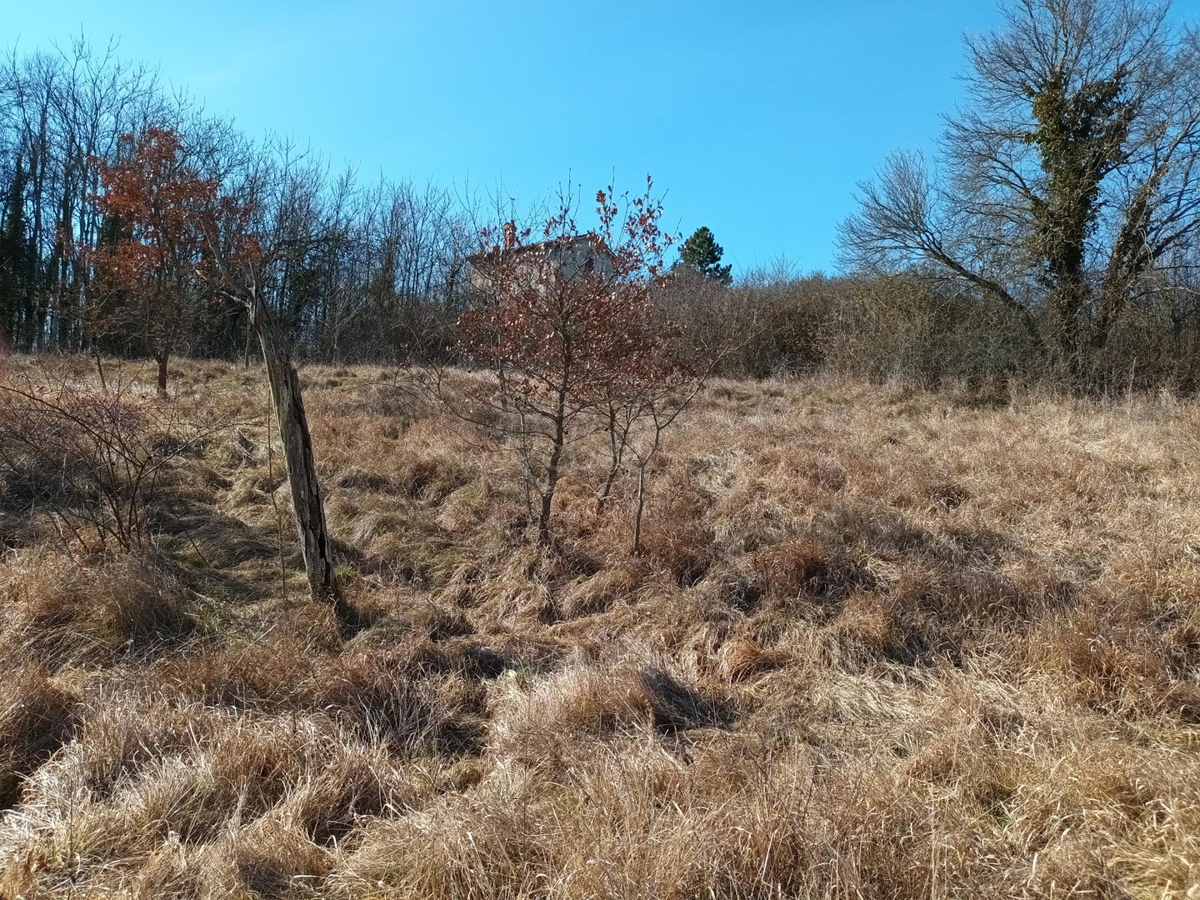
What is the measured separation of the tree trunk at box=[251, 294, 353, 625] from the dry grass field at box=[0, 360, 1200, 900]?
0.22 m

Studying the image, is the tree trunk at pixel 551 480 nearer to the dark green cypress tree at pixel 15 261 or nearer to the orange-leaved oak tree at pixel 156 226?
the orange-leaved oak tree at pixel 156 226

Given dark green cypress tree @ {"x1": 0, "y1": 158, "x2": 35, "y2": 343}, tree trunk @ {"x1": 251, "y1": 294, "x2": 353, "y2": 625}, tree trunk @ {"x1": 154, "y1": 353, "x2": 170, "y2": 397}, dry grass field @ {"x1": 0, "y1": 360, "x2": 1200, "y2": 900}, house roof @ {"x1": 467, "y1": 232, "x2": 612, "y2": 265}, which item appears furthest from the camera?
dark green cypress tree @ {"x1": 0, "y1": 158, "x2": 35, "y2": 343}

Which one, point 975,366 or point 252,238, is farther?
point 975,366

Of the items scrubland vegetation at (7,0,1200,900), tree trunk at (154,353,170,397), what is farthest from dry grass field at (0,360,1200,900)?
tree trunk at (154,353,170,397)

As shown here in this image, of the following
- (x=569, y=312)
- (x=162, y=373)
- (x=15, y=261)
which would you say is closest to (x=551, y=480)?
(x=569, y=312)

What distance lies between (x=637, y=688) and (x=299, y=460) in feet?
8.83

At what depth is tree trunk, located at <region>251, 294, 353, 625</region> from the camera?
181 inches

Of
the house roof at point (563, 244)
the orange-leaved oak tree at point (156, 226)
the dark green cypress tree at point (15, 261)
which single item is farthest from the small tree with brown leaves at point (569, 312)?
the dark green cypress tree at point (15, 261)

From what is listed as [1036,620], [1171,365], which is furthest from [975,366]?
[1036,620]

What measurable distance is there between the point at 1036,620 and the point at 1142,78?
12313 millimetres

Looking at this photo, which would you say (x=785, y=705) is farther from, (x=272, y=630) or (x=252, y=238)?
(x=252, y=238)

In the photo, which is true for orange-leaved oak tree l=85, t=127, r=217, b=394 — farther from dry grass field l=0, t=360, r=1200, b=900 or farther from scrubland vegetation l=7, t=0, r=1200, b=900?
dry grass field l=0, t=360, r=1200, b=900

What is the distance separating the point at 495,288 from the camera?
604cm

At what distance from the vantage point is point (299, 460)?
466 centimetres
